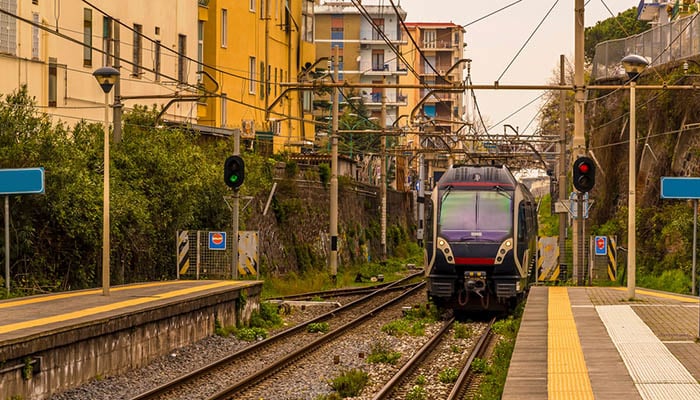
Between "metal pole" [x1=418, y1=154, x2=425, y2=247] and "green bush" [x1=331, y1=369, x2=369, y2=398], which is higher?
"metal pole" [x1=418, y1=154, x2=425, y2=247]

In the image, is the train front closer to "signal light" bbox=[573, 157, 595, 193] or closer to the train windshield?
the train windshield

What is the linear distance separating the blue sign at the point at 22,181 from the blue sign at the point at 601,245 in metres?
18.3

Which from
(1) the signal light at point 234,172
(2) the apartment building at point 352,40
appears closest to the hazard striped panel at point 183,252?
(1) the signal light at point 234,172

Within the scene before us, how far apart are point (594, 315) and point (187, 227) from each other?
16330 millimetres

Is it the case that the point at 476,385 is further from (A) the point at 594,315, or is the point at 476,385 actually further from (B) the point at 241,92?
(B) the point at 241,92

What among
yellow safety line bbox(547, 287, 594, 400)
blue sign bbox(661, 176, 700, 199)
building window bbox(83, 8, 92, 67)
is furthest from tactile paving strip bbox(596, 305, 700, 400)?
building window bbox(83, 8, 92, 67)

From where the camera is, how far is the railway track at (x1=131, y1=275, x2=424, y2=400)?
16141 millimetres

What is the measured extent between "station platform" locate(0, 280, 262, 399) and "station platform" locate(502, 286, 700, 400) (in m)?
6.08

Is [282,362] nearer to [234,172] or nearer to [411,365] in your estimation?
[411,365]

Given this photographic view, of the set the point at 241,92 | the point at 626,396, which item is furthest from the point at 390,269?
the point at 626,396

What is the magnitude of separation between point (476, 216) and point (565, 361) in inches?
A: 610

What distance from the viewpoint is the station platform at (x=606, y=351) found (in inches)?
421

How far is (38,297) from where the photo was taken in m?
21.3

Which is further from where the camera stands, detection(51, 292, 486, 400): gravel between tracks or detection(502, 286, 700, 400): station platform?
detection(51, 292, 486, 400): gravel between tracks
